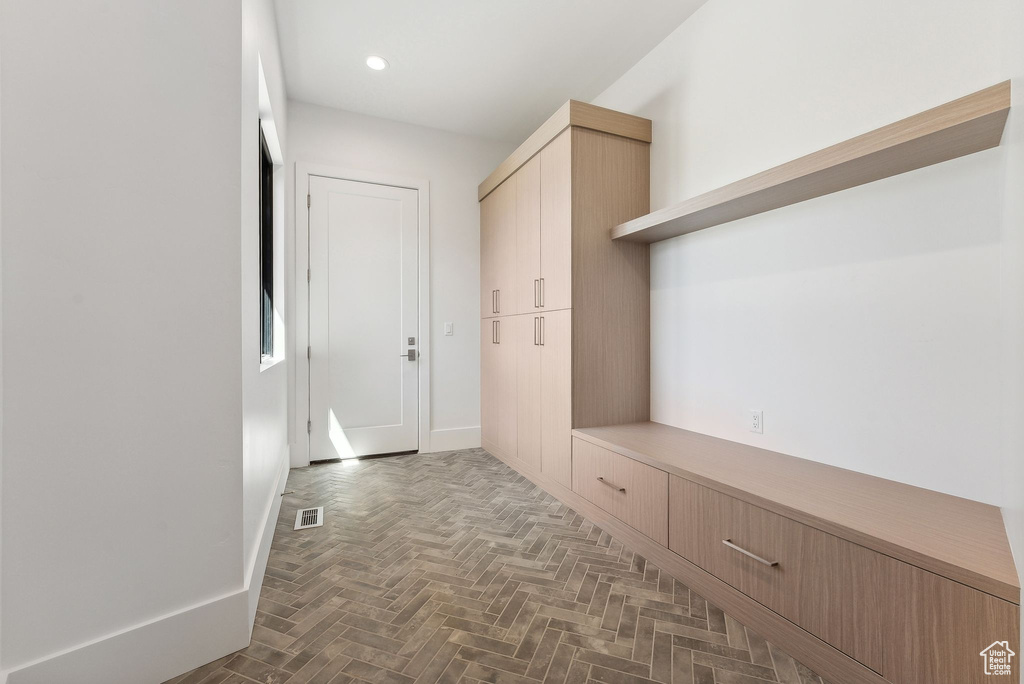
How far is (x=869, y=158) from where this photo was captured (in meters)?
1.54

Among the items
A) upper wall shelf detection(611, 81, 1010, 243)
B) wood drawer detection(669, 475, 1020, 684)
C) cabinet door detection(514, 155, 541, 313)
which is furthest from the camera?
cabinet door detection(514, 155, 541, 313)

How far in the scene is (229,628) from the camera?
4.83 feet

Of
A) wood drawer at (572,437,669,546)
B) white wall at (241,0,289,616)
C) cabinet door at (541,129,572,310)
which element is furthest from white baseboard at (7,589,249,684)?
cabinet door at (541,129,572,310)

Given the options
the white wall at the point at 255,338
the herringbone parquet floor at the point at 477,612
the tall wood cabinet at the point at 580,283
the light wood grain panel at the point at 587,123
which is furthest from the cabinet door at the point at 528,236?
the white wall at the point at 255,338

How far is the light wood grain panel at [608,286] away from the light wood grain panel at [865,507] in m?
0.55

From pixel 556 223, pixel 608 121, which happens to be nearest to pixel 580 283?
pixel 556 223

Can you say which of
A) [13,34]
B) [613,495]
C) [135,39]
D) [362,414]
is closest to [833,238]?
[613,495]

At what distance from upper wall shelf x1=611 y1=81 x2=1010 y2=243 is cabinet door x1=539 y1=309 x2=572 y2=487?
0.89 metres

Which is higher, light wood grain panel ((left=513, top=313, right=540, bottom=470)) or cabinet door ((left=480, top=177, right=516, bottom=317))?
cabinet door ((left=480, top=177, right=516, bottom=317))

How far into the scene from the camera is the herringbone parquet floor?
1389mm

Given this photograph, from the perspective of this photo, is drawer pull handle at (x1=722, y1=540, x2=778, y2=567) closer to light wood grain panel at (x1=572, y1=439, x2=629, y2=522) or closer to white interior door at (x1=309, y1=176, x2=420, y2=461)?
light wood grain panel at (x1=572, y1=439, x2=629, y2=522)

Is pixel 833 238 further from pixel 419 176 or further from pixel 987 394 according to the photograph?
pixel 419 176

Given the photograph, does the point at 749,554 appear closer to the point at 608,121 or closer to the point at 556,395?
the point at 556,395

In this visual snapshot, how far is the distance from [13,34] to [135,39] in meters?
0.27
